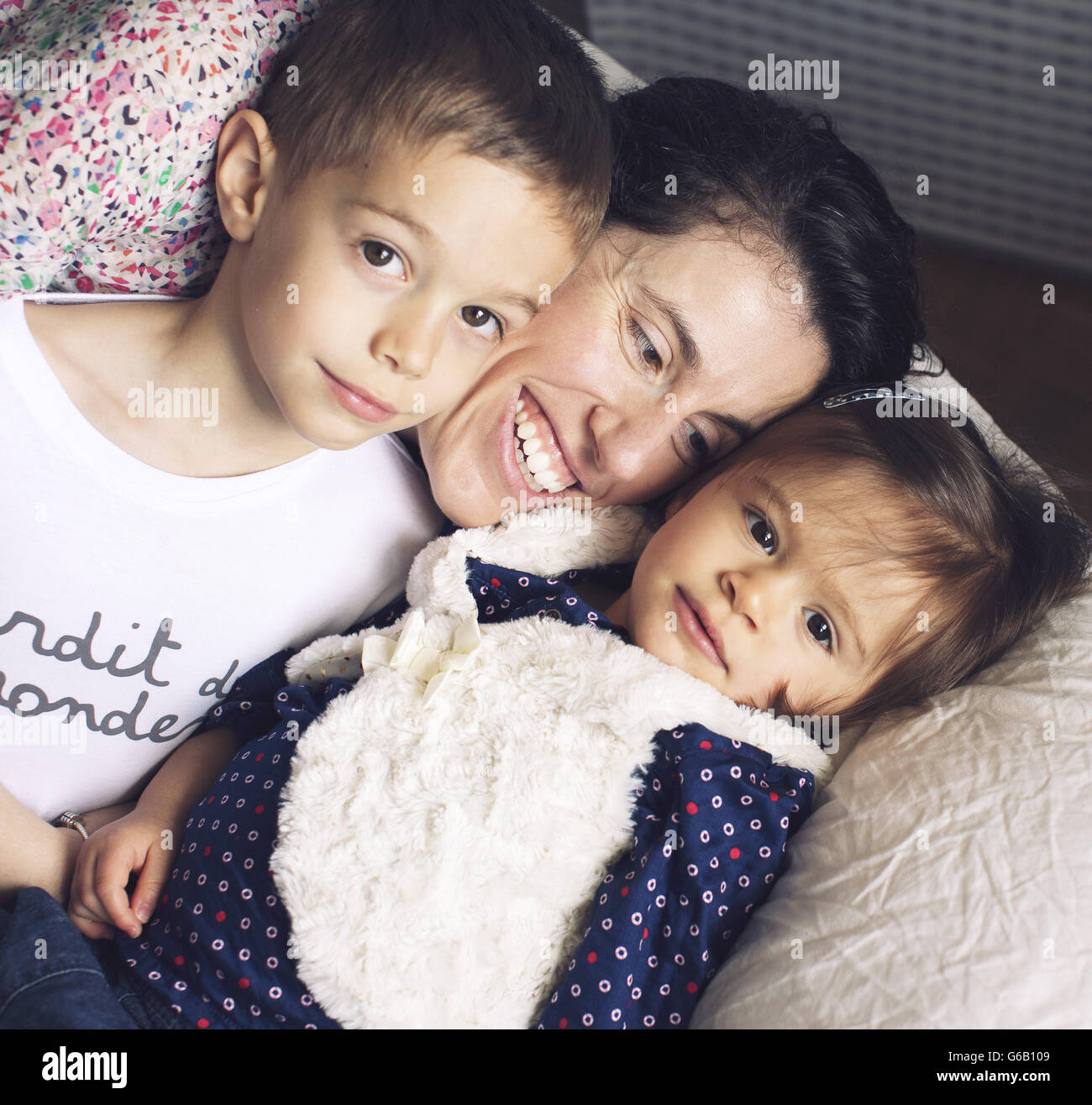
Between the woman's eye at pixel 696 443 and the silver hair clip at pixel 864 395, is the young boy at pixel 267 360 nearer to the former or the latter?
the woman's eye at pixel 696 443

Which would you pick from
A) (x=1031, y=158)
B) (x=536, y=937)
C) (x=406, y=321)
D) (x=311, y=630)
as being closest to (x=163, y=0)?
(x=406, y=321)

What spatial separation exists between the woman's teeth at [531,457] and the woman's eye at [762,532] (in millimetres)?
244

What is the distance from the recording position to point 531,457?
1211 mm

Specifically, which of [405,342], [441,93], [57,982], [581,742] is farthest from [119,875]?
[441,93]

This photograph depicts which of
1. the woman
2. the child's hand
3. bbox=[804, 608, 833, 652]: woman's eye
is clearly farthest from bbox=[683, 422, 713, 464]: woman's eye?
the child's hand

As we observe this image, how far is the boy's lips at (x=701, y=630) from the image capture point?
108 centimetres

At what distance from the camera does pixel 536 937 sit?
95 cm

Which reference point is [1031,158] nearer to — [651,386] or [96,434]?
[651,386]

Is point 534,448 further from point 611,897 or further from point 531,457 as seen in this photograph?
point 611,897

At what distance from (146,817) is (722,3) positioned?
7.55 feet

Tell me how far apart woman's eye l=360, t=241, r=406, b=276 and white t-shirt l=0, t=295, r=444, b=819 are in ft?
1.06

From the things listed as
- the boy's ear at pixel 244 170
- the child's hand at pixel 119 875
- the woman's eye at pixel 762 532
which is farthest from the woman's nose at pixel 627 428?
the child's hand at pixel 119 875
